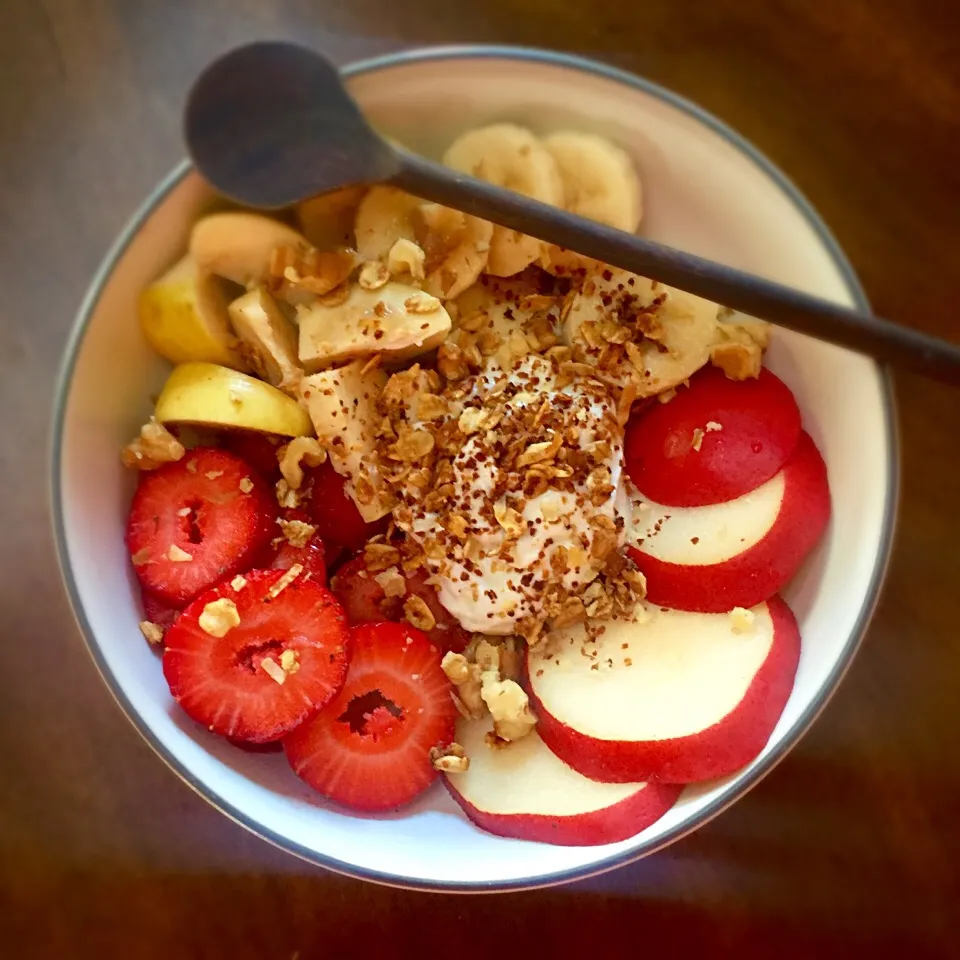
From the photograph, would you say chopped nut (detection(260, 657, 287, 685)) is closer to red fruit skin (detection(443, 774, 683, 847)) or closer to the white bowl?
the white bowl

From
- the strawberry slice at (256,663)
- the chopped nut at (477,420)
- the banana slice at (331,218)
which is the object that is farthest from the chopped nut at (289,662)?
the banana slice at (331,218)

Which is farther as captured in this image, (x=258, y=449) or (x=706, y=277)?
(x=258, y=449)

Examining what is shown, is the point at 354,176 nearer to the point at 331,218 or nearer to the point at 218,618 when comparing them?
the point at 331,218

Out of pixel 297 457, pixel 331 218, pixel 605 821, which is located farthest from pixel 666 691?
pixel 331 218

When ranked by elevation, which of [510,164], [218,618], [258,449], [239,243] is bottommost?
[218,618]

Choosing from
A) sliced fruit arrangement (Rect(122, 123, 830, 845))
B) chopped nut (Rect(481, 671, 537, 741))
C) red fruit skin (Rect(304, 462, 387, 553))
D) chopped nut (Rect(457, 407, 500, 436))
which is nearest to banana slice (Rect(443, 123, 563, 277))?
sliced fruit arrangement (Rect(122, 123, 830, 845))

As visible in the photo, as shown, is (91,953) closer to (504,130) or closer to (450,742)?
(450,742)

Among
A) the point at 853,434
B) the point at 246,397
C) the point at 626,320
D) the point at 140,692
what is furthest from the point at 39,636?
the point at 853,434
